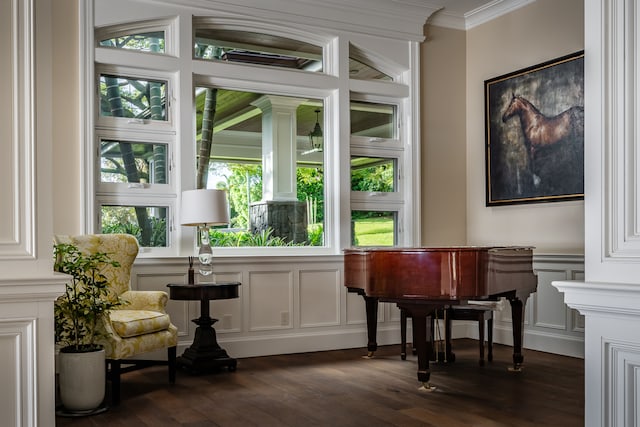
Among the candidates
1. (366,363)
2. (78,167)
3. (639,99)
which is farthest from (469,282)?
(78,167)

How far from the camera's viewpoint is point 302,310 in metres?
5.91

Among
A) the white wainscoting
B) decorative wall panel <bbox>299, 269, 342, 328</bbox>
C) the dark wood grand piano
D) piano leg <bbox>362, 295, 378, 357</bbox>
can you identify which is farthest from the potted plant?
piano leg <bbox>362, 295, 378, 357</bbox>

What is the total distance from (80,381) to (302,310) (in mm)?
2431

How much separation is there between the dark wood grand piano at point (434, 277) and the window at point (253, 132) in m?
1.44

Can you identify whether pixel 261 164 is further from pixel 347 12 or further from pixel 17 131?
pixel 17 131

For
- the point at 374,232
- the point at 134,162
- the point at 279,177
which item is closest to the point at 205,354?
the point at 134,162

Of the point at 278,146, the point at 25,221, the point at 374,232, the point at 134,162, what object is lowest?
the point at 374,232

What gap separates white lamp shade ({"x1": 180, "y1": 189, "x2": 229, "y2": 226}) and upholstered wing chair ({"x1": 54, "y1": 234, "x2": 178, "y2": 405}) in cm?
45

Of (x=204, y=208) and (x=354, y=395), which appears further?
(x=204, y=208)

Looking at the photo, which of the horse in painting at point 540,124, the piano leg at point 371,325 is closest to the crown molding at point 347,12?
the horse in painting at point 540,124

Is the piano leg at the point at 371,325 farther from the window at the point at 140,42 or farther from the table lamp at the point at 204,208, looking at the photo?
the window at the point at 140,42

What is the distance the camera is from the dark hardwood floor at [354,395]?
12.0ft

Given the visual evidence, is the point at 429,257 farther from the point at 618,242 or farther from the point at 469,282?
the point at 618,242

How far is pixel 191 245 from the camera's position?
18.0ft
